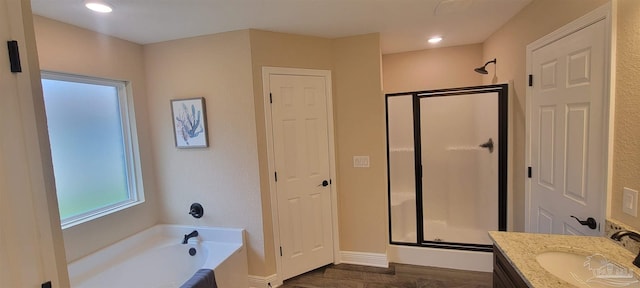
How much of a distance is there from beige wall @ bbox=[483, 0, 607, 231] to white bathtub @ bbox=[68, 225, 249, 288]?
2.43 metres

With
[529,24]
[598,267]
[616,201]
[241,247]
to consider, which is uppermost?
[529,24]

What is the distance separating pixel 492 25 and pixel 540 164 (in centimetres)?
138

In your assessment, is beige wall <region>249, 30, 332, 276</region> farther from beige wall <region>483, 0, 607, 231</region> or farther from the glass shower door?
beige wall <region>483, 0, 607, 231</region>

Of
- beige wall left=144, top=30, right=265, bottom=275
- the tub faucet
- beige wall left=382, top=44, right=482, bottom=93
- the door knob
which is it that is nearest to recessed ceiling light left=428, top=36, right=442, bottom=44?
beige wall left=382, top=44, right=482, bottom=93

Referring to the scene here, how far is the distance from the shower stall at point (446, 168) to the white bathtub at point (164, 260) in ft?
5.29

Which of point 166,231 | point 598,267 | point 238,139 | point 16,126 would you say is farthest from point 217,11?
point 598,267

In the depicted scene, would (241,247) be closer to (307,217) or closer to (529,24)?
(307,217)

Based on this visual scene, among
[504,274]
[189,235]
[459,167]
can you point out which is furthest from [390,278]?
[189,235]

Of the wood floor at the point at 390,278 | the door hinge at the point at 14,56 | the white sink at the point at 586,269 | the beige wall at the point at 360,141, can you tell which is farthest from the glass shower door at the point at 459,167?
the door hinge at the point at 14,56

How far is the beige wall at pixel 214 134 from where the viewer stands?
8.30ft

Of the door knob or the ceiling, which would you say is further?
the ceiling

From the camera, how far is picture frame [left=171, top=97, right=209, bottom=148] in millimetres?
2623

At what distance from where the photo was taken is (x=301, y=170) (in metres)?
2.78

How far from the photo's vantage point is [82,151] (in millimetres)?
2320
